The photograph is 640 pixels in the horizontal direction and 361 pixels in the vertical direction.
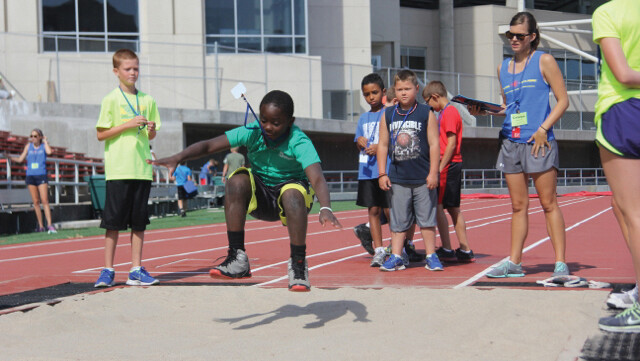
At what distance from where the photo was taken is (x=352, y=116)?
31.9 m

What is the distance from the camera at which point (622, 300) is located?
5.12 metres

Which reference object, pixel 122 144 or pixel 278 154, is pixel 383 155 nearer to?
pixel 278 154

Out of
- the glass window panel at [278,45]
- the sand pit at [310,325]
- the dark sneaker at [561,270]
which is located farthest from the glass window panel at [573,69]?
the sand pit at [310,325]

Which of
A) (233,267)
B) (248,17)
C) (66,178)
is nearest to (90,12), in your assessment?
(248,17)

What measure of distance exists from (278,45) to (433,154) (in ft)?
75.7

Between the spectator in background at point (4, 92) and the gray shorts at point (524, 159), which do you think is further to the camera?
the spectator in background at point (4, 92)

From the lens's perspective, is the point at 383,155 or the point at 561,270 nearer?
the point at 561,270

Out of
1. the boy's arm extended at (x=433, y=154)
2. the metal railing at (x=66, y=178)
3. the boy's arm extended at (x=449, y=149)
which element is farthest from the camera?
the metal railing at (x=66, y=178)

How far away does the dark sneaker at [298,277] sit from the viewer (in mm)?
5152

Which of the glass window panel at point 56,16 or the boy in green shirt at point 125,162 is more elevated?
the glass window panel at point 56,16

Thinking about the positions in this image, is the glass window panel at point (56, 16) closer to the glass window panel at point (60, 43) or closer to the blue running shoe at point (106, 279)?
the glass window panel at point (60, 43)

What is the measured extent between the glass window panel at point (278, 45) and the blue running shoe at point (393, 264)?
22884 millimetres

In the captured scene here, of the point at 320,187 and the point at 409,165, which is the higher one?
the point at 409,165

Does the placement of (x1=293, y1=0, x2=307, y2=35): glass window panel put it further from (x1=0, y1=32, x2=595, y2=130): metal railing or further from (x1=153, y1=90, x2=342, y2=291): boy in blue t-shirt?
(x1=153, y1=90, x2=342, y2=291): boy in blue t-shirt
